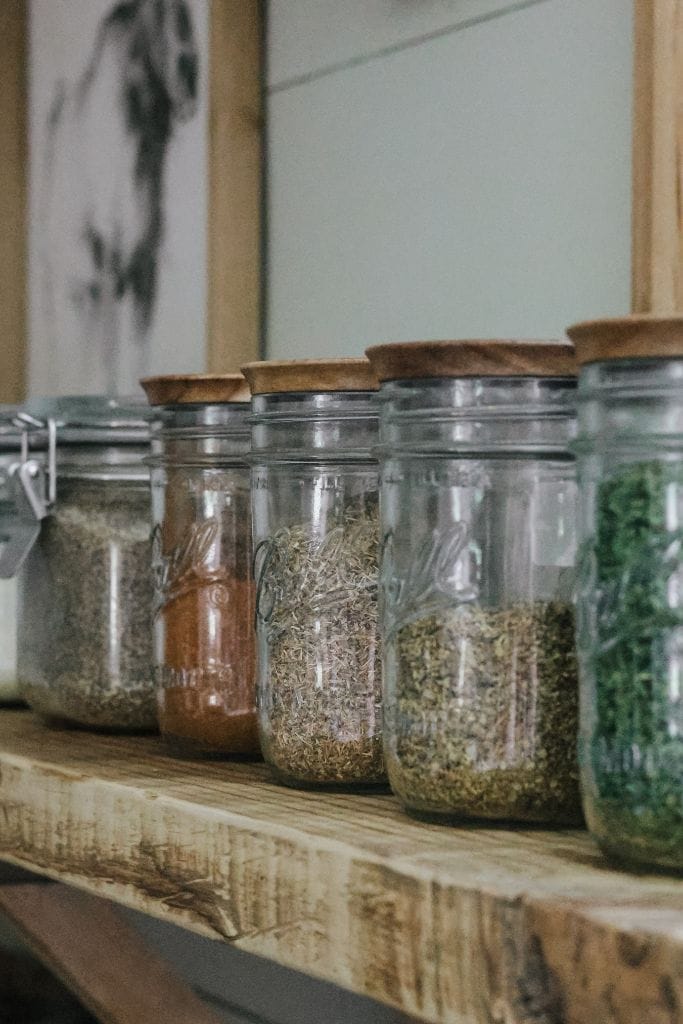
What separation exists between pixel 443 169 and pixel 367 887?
684 mm

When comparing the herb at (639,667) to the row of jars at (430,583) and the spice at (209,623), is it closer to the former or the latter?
the row of jars at (430,583)

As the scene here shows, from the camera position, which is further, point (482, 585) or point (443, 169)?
point (443, 169)

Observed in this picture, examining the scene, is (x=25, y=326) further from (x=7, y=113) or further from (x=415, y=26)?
(x=415, y=26)

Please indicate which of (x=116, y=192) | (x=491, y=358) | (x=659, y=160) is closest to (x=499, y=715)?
(x=491, y=358)

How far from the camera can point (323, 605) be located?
0.75 meters

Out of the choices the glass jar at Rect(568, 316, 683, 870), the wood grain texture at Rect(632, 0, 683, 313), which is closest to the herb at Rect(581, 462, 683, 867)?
the glass jar at Rect(568, 316, 683, 870)

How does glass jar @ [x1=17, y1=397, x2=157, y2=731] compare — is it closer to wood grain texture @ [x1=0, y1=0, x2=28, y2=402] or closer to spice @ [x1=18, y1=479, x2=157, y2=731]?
spice @ [x1=18, y1=479, x2=157, y2=731]

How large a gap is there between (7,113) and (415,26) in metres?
0.76

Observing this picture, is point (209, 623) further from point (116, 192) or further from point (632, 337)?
point (116, 192)

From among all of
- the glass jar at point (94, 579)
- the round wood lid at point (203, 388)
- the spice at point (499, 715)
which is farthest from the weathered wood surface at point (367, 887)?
the round wood lid at point (203, 388)

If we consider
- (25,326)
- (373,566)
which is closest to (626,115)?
(373,566)

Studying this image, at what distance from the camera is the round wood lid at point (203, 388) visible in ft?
2.91

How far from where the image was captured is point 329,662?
2.46 ft

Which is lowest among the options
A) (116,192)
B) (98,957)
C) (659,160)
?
(98,957)
